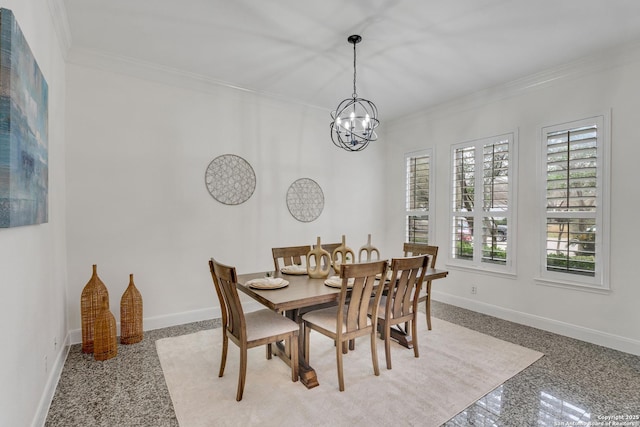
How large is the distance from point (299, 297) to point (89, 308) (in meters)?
2.05

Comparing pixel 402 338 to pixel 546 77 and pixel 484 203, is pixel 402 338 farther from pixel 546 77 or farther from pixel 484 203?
pixel 546 77

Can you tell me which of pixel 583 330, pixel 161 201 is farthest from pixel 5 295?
pixel 583 330

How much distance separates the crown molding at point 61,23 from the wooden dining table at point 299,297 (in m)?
2.53

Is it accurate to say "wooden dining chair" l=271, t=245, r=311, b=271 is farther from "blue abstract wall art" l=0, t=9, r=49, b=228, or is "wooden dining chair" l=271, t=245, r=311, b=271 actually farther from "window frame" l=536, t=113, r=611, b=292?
"window frame" l=536, t=113, r=611, b=292

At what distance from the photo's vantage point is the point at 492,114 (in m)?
Result: 4.16

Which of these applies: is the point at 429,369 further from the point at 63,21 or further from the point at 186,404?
the point at 63,21

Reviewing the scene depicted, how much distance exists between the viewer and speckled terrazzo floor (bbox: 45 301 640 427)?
204cm

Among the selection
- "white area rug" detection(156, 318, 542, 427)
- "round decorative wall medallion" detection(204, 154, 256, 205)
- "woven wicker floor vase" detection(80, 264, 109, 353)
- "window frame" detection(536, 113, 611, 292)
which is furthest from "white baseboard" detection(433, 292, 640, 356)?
"woven wicker floor vase" detection(80, 264, 109, 353)

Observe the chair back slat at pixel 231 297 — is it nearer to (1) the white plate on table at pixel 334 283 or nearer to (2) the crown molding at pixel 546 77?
(1) the white plate on table at pixel 334 283

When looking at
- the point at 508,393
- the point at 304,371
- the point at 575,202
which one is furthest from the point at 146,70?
the point at 575,202

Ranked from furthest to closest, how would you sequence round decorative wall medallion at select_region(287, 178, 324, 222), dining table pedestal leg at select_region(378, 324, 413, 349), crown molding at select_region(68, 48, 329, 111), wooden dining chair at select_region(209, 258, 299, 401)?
round decorative wall medallion at select_region(287, 178, 324, 222) → crown molding at select_region(68, 48, 329, 111) → dining table pedestal leg at select_region(378, 324, 413, 349) → wooden dining chair at select_region(209, 258, 299, 401)

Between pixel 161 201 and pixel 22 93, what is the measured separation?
211 centimetres

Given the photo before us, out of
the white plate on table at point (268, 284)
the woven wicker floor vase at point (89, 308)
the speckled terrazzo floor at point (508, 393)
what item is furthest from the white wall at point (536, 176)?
the woven wicker floor vase at point (89, 308)

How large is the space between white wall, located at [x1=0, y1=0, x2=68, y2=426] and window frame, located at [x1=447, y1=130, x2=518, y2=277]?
14.6 ft
